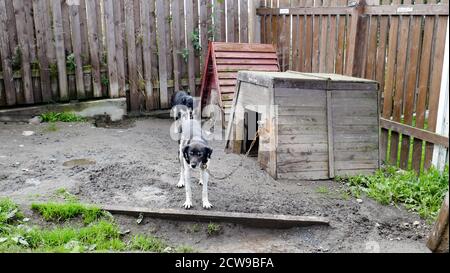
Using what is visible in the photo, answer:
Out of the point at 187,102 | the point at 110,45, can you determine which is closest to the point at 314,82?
the point at 187,102

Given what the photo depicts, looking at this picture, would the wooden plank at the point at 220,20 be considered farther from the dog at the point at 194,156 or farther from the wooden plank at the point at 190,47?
the dog at the point at 194,156

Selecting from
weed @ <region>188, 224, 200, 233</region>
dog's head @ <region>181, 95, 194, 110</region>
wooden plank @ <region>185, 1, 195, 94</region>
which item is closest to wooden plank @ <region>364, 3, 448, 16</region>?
dog's head @ <region>181, 95, 194, 110</region>

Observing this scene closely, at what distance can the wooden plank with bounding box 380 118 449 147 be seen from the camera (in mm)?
4906

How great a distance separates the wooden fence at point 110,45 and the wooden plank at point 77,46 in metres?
0.02

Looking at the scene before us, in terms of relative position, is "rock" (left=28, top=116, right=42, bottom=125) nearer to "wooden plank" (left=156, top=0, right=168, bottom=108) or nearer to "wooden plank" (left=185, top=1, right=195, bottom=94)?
"wooden plank" (left=156, top=0, right=168, bottom=108)

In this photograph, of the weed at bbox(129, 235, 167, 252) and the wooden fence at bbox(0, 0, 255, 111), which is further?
the wooden fence at bbox(0, 0, 255, 111)

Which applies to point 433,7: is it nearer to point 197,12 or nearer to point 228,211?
point 228,211

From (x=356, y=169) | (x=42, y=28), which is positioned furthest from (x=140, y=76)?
(x=356, y=169)

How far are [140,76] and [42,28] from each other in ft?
6.32

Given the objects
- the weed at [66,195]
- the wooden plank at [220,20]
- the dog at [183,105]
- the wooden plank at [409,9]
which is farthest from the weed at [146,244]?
the wooden plank at [220,20]

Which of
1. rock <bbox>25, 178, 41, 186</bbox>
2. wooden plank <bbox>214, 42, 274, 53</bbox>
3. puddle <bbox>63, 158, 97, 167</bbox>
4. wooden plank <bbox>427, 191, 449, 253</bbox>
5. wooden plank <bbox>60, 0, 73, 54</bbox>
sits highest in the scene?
wooden plank <bbox>60, 0, 73, 54</bbox>

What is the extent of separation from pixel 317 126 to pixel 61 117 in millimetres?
4769

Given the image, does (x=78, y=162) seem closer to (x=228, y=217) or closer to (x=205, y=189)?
(x=205, y=189)

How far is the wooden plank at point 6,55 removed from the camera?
24.2ft
